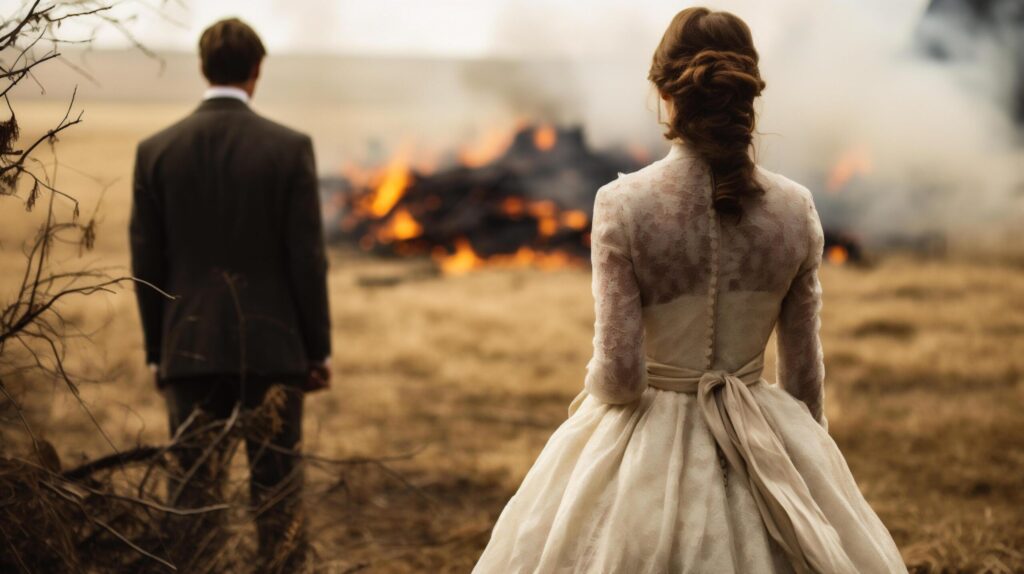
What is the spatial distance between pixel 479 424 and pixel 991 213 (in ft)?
28.1

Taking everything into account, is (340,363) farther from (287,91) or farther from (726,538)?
(287,91)

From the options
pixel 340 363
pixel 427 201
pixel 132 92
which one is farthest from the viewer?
pixel 132 92

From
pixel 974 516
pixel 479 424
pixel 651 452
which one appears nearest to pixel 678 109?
pixel 651 452

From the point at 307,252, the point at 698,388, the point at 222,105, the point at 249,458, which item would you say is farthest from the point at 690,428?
the point at 222,105

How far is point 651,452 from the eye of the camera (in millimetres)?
2607

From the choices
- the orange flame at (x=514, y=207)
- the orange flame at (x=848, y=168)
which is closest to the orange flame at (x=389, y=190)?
the orange flame at (x=514, y=207)

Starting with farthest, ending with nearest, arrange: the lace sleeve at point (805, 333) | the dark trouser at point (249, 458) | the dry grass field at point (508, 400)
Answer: the dry grass field at point (508, 400) < the dark trouser at point (249, 458) < the lace sleeve at point (805, 333)

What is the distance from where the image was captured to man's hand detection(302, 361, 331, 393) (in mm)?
4129

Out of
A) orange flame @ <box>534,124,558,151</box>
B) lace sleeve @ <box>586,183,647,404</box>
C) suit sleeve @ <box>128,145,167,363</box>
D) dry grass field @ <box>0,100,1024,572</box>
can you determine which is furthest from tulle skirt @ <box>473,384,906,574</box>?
orange flame @ <box>534,124,558,151</box>

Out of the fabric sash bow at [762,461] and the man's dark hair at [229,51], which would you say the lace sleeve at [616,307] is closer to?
the fabric sash bow at [762,461]

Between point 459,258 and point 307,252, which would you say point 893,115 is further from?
point 307,252

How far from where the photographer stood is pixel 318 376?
4.15m

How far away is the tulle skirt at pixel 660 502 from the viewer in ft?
8.21

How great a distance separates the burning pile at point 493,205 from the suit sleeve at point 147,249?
9.20 meters
